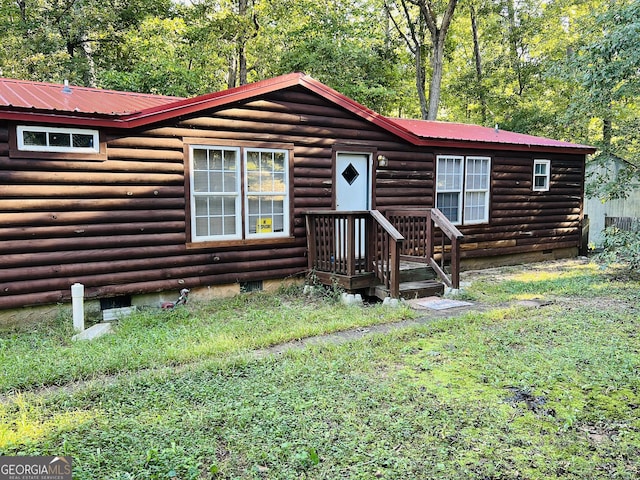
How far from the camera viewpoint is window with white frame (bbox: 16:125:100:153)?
234 inches

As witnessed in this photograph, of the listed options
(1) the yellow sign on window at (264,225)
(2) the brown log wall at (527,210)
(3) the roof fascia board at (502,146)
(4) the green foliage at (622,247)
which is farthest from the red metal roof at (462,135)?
(1) the yellow sign on window at (264,225)

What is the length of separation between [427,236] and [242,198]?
10.5 feet

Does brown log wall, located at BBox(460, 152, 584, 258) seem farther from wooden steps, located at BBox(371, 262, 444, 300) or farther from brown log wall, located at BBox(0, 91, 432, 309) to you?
brown log wall, located at BBox(0, 91, 432, 309)

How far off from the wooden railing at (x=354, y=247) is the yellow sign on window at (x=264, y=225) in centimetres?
75

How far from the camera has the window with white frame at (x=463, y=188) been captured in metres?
10.5

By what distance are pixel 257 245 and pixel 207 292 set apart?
1117 mm

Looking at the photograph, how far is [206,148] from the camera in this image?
24.1 ft

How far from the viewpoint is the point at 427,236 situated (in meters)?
8.16

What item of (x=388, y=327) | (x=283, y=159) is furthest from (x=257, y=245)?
(x=388, y=327)

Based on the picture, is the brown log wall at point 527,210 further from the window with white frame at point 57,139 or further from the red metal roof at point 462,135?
the window with white frame at point 57,139

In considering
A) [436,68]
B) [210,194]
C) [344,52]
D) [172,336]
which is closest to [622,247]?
[210,194]

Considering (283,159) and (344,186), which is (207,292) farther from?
(344,186)

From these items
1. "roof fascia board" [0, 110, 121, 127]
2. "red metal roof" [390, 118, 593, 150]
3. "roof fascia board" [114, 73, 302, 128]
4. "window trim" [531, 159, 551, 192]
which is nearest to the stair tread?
"red metal roof" [390, 118, 593, 150]

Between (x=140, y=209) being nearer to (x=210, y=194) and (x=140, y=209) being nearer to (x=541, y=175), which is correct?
(x=210, y=194)
